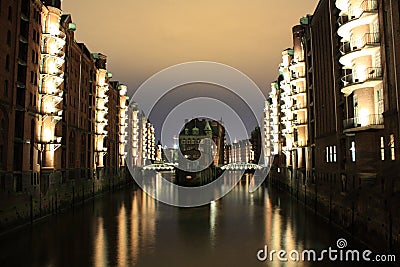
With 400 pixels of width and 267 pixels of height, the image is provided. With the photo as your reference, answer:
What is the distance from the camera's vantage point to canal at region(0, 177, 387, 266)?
24.2m

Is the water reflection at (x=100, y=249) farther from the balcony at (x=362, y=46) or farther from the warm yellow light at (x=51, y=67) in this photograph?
the balcony at (x=362, y=46)

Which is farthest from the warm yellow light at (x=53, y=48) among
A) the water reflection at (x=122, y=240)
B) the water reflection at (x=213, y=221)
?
the water reflection at (x=213, y=221)

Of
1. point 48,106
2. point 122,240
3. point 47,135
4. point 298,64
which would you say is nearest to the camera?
point 122,240

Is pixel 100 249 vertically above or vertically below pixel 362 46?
below

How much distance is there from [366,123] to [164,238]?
1787cm

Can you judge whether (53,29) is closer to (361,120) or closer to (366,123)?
(361,120)

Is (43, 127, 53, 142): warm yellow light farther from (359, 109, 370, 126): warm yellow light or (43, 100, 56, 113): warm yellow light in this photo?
(359, 109, 370, 126): warm yellow light

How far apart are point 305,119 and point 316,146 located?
762 cm

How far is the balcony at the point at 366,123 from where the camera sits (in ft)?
80.2

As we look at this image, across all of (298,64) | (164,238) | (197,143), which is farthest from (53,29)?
(197,143)

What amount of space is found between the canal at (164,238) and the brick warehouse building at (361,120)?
2.84 metres

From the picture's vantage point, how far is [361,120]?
26.0m

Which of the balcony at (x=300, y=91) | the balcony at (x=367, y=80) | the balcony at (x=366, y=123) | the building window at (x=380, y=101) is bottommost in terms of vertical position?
the balcony at (x=366, y=123)

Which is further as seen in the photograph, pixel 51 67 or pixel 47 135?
pixel 51 67
